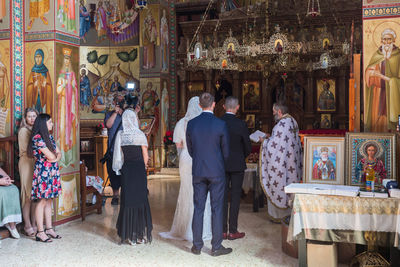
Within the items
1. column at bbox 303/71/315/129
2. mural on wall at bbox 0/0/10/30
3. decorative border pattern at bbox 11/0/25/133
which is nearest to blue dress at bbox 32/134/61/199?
decorative border pattern at bbox 11/0/25/133

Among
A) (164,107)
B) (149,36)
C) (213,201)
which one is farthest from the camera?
(164,107)

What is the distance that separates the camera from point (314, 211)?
421 centimetres

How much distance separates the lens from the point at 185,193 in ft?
18.9

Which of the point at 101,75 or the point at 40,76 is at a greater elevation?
the point at 101,75

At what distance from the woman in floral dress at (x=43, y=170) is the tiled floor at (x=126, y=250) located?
0.36 meters

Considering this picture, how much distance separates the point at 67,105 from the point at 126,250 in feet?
8.27

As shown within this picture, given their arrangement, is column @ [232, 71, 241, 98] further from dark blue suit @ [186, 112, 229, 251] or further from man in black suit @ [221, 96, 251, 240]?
dark blue suit @ [186, 112, 229, 251]

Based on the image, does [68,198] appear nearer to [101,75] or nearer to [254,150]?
[254,150]

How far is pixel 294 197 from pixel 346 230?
1.82ft

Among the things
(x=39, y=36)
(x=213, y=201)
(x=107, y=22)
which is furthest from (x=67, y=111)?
(x=107, y=22)

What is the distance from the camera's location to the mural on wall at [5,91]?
636 centimetres

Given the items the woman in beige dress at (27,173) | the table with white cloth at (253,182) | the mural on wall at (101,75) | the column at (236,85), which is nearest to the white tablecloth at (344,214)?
the table with white cloth at (253,182)

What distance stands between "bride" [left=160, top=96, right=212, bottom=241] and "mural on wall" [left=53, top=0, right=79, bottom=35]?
240 cm

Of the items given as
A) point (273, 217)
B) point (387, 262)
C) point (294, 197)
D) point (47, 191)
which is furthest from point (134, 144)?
point (387, 262)
